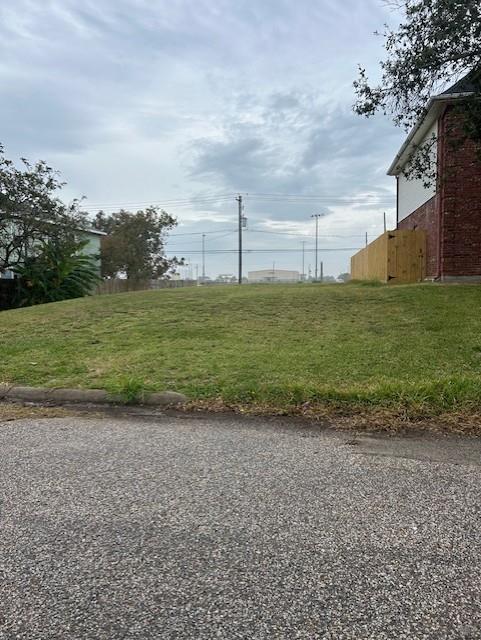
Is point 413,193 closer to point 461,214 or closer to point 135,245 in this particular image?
point 461,214

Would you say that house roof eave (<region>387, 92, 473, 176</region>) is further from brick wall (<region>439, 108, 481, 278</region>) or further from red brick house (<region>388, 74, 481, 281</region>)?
brick wall (<region>439, 108, 481, 278</region>)

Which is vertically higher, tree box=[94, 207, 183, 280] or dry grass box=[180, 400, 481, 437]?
tree box=[94, 207, 183, 280]

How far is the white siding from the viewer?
54.3 ft

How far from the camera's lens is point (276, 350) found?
7301mm

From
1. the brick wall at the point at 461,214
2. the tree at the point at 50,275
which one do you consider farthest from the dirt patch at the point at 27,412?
the tree at the point at 50,275

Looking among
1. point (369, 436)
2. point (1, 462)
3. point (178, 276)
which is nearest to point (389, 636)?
point (369, 436)

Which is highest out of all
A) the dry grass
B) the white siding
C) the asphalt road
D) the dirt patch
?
the white siding

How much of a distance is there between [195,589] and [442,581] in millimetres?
1086

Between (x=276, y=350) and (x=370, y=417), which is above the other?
(x=276, y=350)

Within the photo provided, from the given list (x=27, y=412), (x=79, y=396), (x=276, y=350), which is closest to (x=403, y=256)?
(x=276, y=350)

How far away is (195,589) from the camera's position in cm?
222

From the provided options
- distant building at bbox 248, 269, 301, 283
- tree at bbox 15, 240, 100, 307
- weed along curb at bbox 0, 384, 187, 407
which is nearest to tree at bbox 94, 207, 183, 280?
tree at bbox 15, 240, 100, 307

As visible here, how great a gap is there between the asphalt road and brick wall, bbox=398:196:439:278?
43.3 ft

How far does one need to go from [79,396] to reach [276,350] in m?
2.81
